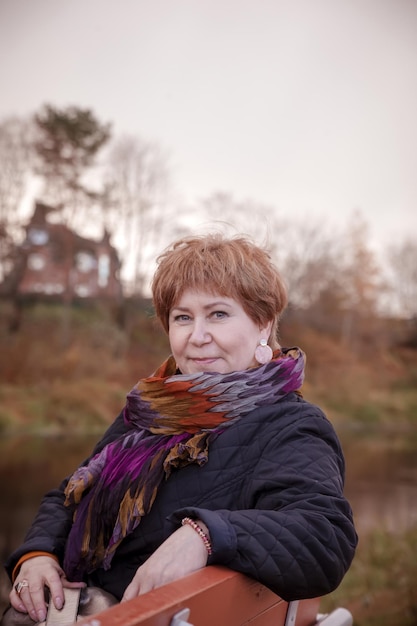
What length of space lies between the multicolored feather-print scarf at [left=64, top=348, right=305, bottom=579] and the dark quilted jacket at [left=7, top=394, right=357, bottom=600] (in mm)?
37

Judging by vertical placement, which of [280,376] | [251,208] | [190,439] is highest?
[251,208]

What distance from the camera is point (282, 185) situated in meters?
4.64

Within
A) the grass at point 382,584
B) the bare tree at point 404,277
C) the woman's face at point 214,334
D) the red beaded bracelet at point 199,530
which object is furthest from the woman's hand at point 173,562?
the bare tree at point 404,277

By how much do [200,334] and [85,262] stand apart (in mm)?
3149

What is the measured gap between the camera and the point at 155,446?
1.47 metres

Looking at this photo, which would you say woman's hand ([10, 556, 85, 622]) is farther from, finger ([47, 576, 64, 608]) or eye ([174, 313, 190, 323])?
eye ([174, 313, 190, 323])

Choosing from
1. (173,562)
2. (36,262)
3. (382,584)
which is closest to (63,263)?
(36,262)

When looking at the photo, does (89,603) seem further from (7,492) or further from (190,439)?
(7,492)

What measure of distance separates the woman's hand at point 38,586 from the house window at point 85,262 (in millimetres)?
3116

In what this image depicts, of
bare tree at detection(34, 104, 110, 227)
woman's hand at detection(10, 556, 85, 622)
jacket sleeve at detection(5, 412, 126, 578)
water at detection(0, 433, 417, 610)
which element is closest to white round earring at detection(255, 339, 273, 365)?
jacket sleeve at detection(5, 412, 126, 578)

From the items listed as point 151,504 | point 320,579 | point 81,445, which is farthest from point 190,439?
point 81,445

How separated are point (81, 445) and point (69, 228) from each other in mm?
1502

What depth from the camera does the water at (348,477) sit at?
3.98m

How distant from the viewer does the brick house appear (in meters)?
4.29
